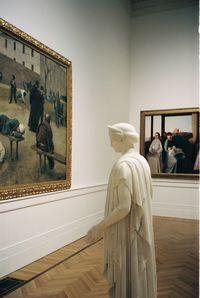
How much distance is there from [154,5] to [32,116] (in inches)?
246

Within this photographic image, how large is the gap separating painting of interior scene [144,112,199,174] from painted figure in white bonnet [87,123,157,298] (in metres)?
6.17

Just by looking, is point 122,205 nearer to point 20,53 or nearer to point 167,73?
point 20,53

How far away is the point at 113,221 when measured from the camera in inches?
95.0

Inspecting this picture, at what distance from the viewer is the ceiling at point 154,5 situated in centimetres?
876

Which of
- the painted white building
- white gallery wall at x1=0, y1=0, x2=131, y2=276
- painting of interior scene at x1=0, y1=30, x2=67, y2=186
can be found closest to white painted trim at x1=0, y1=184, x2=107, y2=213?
white gallery wall at x1=0, y1=0, x2=131, y2=276

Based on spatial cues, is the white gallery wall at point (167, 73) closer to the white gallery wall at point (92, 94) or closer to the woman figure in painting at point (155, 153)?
the white gallery wall at point (92, 94)

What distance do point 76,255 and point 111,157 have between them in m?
3.33

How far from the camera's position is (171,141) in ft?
28.3

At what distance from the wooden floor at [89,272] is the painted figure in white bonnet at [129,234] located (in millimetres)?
1159

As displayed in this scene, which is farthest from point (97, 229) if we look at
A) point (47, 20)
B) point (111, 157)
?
point (111, 157)

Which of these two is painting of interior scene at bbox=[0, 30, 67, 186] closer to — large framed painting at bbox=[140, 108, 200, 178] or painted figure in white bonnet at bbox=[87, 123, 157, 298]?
painted figure in white bonnet at bbox=[87, 123, 157, 298]

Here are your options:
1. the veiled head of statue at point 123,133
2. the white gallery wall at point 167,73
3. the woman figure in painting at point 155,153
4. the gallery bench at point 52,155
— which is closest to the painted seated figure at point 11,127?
the gallery bench at point 52,155

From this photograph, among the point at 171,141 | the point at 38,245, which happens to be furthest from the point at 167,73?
the point at 38,245

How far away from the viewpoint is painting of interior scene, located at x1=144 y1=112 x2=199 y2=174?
8.46 m
